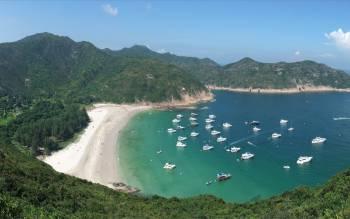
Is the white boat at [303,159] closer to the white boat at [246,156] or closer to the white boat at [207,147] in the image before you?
the white boat at [246,156]

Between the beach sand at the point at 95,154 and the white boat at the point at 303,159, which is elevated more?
the beach sand at the point at 95,154

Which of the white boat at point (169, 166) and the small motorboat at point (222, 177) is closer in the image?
the small motorboat at point (222, 177)

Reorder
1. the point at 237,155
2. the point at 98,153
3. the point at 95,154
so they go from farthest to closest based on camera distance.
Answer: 1. the point at 98,153
2. the point at 237,155
3. the point at 95,154

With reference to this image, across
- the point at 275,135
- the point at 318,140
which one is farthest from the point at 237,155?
the point at 318,140

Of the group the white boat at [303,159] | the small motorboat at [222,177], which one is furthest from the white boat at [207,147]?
the white boat at [303,159]

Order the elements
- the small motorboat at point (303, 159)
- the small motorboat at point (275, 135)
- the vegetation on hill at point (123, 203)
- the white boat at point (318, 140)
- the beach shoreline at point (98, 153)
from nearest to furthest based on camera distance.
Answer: the vegetation on hill at point (123, 203)
the beach shoreline at point (98, 153)
the small motorboat at point (303, 159)
the white boat at point (318, 140)
the small motorboat at point (275, 135)

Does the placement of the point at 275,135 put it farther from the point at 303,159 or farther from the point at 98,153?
the point at 98,153

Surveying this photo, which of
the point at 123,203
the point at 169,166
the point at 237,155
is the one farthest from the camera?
the point at 237,155
